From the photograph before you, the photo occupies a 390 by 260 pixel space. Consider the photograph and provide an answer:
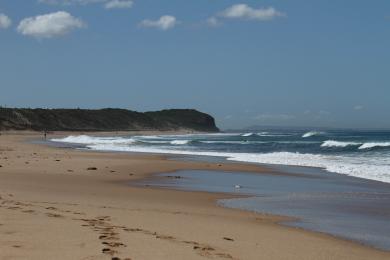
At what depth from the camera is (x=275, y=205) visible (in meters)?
12.9

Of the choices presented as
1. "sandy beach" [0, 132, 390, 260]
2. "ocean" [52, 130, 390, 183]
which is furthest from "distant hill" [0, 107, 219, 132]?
"sandy beach" [0, 132, 390, 260]

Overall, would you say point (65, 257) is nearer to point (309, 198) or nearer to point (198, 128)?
point (309, 198)

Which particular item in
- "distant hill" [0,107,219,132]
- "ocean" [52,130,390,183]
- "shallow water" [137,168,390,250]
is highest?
"distant hill" [0,107,219,132]

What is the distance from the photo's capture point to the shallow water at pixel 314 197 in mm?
10008

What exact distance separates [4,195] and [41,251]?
19.1 feet

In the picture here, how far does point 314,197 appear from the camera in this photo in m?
14.5

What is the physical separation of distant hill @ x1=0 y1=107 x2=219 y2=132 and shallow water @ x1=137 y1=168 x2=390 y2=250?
89.6m

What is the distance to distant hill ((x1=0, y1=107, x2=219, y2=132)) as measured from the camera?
115m

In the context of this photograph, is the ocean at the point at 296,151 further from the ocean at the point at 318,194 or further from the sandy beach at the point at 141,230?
the sandy beach at the point at 141,230

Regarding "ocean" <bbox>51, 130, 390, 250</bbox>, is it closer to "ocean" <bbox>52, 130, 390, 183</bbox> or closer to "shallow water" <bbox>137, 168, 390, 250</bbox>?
"shallow water" <bbox>137, 168, 390, 250</bbox>

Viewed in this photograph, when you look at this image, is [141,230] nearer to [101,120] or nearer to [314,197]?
[314,197]

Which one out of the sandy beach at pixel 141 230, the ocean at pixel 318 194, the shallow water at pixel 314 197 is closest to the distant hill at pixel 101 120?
the ocean at pixel 318 194

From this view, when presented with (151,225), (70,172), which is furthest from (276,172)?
(151,225)

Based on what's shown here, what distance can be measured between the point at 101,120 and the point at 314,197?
136 meters
